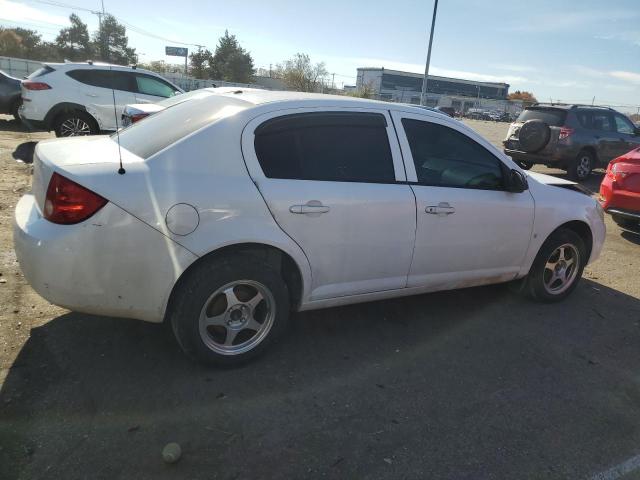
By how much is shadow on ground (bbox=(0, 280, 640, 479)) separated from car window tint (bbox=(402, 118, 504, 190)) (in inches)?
46.6

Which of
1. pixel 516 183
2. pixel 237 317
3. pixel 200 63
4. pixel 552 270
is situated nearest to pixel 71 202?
pixel 237 317

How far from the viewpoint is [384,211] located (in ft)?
10.9

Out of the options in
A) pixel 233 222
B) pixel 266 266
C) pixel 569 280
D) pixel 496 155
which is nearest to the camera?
pixel 233 222

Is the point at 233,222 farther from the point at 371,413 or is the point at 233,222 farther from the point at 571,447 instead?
the point at 571,447

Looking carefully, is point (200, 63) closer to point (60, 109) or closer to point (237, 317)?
point (60, 109)

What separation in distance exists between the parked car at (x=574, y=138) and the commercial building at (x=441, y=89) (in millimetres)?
72824

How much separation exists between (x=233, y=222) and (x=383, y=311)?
6.02 feet

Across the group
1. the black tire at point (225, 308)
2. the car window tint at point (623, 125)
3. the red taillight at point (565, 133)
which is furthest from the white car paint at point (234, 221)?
the car window tint at point (623, 125)

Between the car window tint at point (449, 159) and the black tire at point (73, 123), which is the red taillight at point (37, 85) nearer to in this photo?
the black tire at point (73, 123)

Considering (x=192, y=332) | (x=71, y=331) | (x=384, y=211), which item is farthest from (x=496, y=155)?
(x=71, y=331)

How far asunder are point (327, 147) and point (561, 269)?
8.97 ft

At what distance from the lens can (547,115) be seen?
12.4m

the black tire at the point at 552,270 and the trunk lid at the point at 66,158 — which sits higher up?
the trunk lid at the point at 66,158

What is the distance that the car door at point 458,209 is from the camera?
3.56m
